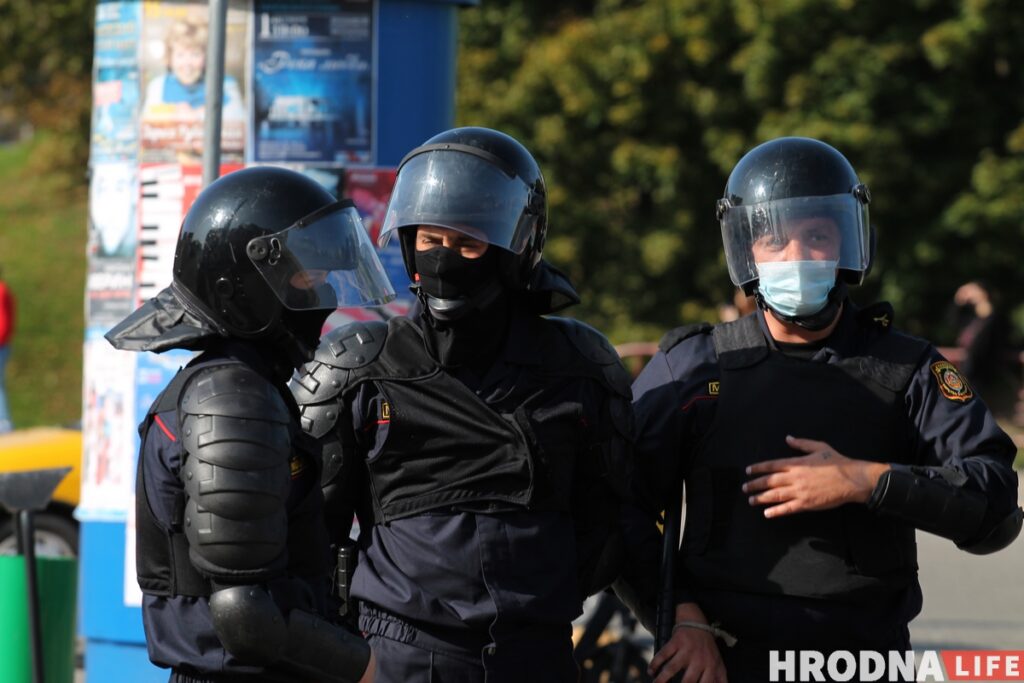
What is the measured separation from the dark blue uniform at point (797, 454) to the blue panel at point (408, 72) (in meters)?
2.16

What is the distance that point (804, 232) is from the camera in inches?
138

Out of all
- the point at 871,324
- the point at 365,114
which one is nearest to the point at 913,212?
the point at 365,114

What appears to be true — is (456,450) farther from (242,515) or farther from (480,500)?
(242,515)

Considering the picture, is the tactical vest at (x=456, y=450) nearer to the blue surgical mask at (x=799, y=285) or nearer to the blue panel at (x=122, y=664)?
the blue surgical mask at (x=799, y=285)

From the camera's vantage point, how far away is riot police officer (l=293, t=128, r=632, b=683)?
10.4ft

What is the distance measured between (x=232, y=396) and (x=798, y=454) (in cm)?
137

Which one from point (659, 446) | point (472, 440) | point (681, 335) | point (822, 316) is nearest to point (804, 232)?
point (822, 316)

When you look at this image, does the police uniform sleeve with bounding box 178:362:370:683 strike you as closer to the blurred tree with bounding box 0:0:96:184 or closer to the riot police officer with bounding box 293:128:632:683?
the riot police officer with bounding box 293:128:632:683

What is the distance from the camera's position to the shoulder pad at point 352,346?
10.9 ft

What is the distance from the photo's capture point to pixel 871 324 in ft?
11.6

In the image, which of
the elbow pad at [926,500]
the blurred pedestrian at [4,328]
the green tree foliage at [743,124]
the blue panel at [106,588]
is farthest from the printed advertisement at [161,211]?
the green tree foliage at [743,124]

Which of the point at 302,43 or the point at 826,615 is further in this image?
the point at 302,43

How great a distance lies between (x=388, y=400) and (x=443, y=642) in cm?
54

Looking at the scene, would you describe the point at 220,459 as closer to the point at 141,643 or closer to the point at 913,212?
the point at 141,643
